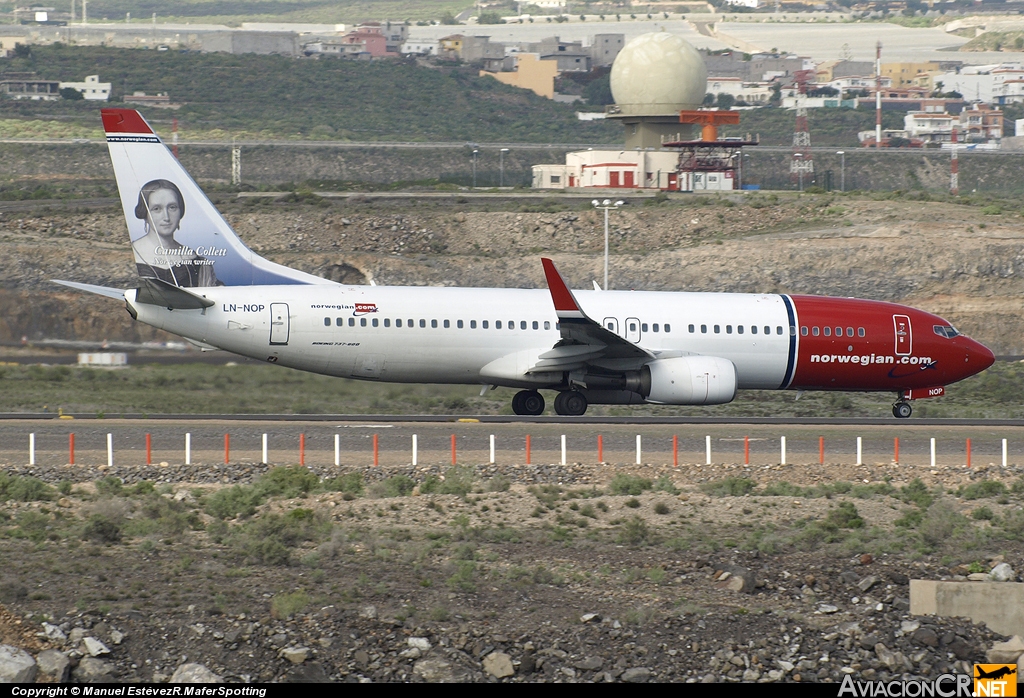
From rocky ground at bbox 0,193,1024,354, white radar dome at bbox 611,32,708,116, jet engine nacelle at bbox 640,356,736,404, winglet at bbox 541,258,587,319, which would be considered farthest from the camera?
white radar dome at bbox 611,32,708,116

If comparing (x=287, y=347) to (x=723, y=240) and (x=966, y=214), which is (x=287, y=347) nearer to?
(x=723, y=240)

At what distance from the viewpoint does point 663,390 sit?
3475 centimetres

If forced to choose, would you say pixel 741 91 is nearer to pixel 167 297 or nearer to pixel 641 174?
pixel 641 174

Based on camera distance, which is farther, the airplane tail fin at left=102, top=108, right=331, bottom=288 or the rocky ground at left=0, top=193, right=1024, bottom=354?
the rocky ground at left=0, top=193, right=1024, bottom=354

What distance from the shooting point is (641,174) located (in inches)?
3573

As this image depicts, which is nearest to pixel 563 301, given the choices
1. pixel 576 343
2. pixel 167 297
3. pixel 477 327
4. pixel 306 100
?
pixel 576 343

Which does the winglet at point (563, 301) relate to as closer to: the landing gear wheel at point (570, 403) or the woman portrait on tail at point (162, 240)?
the landing gear wheel at point (570, 403)

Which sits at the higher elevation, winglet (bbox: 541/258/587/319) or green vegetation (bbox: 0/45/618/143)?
green vegetation (bbox: 0/45/618/143)

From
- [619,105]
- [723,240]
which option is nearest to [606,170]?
[619,105]

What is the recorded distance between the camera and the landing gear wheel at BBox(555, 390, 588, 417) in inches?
1415

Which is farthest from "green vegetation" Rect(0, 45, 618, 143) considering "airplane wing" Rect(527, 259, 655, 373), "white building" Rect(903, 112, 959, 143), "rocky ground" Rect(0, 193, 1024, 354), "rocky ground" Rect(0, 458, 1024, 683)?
"rocky ground" Rect(0, 458, 1024, 683)

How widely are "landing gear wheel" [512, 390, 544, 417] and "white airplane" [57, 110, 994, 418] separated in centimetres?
4

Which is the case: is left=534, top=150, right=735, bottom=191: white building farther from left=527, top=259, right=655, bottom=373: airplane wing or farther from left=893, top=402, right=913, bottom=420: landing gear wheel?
left=527, top=259, right=655, bottom=373: airplane wing

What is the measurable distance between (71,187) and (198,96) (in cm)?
5875
